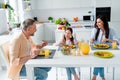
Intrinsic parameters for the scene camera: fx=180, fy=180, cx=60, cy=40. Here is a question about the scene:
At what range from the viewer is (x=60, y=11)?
5848 mm

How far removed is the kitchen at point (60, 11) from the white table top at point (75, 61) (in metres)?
3.03

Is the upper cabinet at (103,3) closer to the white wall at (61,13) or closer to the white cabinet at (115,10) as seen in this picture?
the white cabinet at (115,10)

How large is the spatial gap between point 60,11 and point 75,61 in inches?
164

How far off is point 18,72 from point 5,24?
1.95 m

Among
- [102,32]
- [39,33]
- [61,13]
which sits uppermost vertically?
[61,13]

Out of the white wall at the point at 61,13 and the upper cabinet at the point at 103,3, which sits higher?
the upper cabinet at the point at 103,3

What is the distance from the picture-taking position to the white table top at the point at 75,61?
177 centimetres

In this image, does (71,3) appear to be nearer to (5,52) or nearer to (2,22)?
(2,22)

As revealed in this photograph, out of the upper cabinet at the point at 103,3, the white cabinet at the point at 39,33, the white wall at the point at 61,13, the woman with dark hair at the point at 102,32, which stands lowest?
the white cabinet at the point at 39,33

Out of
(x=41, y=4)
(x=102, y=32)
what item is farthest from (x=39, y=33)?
(x=102, y=32)

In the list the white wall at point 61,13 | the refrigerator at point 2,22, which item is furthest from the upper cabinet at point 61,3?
the refrigerator at point 2,22

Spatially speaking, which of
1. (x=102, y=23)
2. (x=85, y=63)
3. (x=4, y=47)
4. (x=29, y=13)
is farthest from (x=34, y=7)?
(x=85, y=63)

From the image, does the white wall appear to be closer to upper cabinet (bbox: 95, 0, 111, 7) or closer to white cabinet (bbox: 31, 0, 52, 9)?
white cabinet (bbox: 31, 0, 52, 9)

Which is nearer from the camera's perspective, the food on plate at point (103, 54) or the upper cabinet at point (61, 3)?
the food on plate at point (103, 54)
